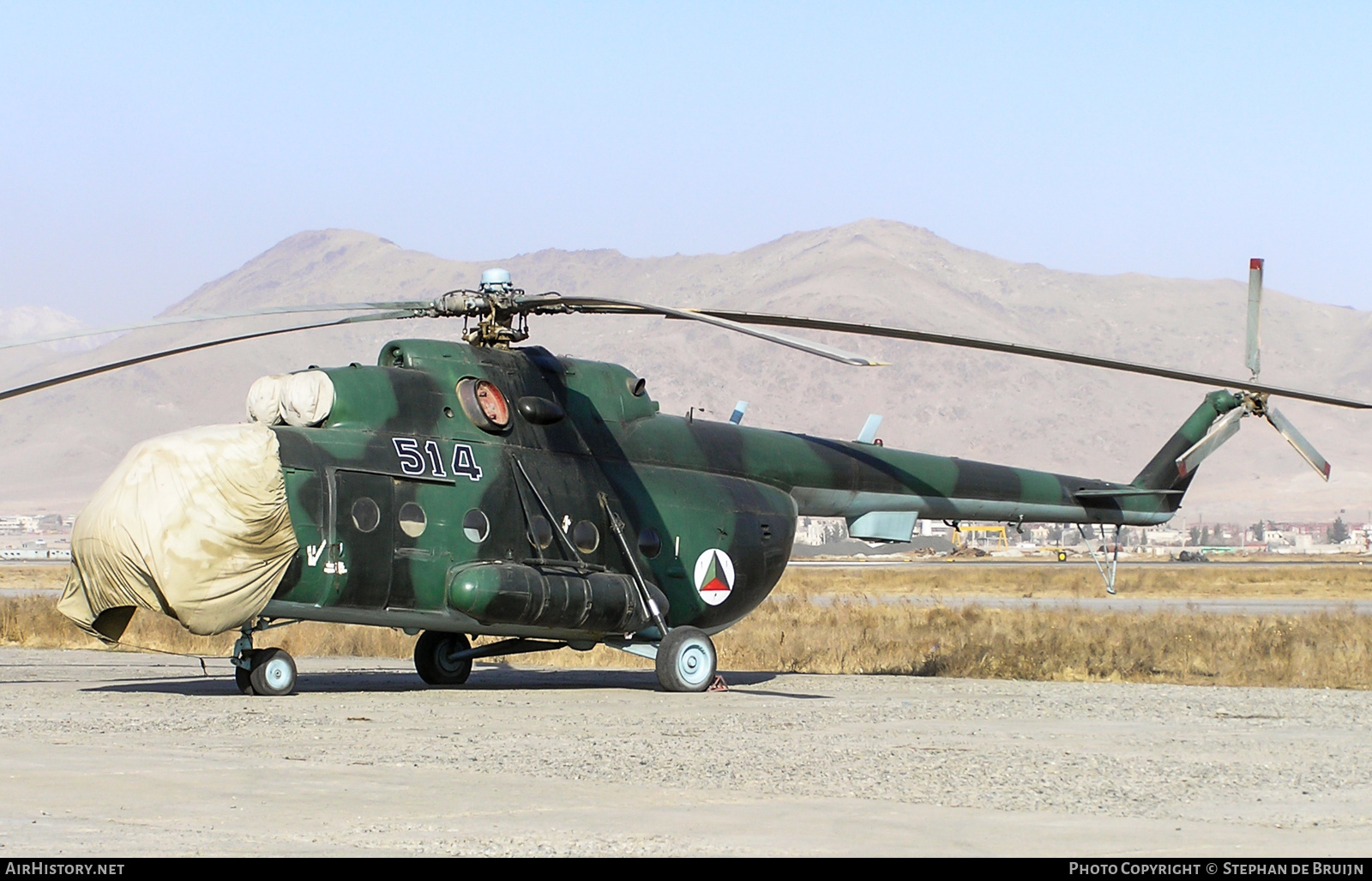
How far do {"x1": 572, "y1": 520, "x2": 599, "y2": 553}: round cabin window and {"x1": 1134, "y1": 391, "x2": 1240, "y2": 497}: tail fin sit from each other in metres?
10.8

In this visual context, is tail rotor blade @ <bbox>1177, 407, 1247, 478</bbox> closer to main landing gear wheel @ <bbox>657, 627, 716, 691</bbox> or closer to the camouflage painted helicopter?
the camouflage painted helicopter

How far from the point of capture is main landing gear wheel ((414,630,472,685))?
20.5m

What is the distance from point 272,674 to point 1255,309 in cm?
1476

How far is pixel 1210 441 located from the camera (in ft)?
84.2

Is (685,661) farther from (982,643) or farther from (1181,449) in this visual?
(1181,449)

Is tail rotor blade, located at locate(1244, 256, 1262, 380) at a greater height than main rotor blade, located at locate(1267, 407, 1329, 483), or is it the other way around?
tail rotor blade, located at locate(1244, 256, 1262, 380)

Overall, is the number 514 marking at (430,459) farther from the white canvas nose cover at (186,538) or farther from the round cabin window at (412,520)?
the white canvas nose cover at (186,538)

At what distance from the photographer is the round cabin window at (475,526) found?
59.9ft

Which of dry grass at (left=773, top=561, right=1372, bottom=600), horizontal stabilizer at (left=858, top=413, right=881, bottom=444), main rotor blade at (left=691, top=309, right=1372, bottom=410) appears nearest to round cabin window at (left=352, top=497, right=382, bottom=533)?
main rotor blade at (left=691, top=309, right=1372, bottom=410)

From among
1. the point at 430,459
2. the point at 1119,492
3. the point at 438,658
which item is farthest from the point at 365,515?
the point at 1119,492

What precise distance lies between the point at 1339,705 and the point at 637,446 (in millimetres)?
8811

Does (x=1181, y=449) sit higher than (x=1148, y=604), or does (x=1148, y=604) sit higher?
(x=1181, y=449)

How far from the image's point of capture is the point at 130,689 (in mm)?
19422

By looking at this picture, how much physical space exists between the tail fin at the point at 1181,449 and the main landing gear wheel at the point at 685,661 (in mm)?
9921
